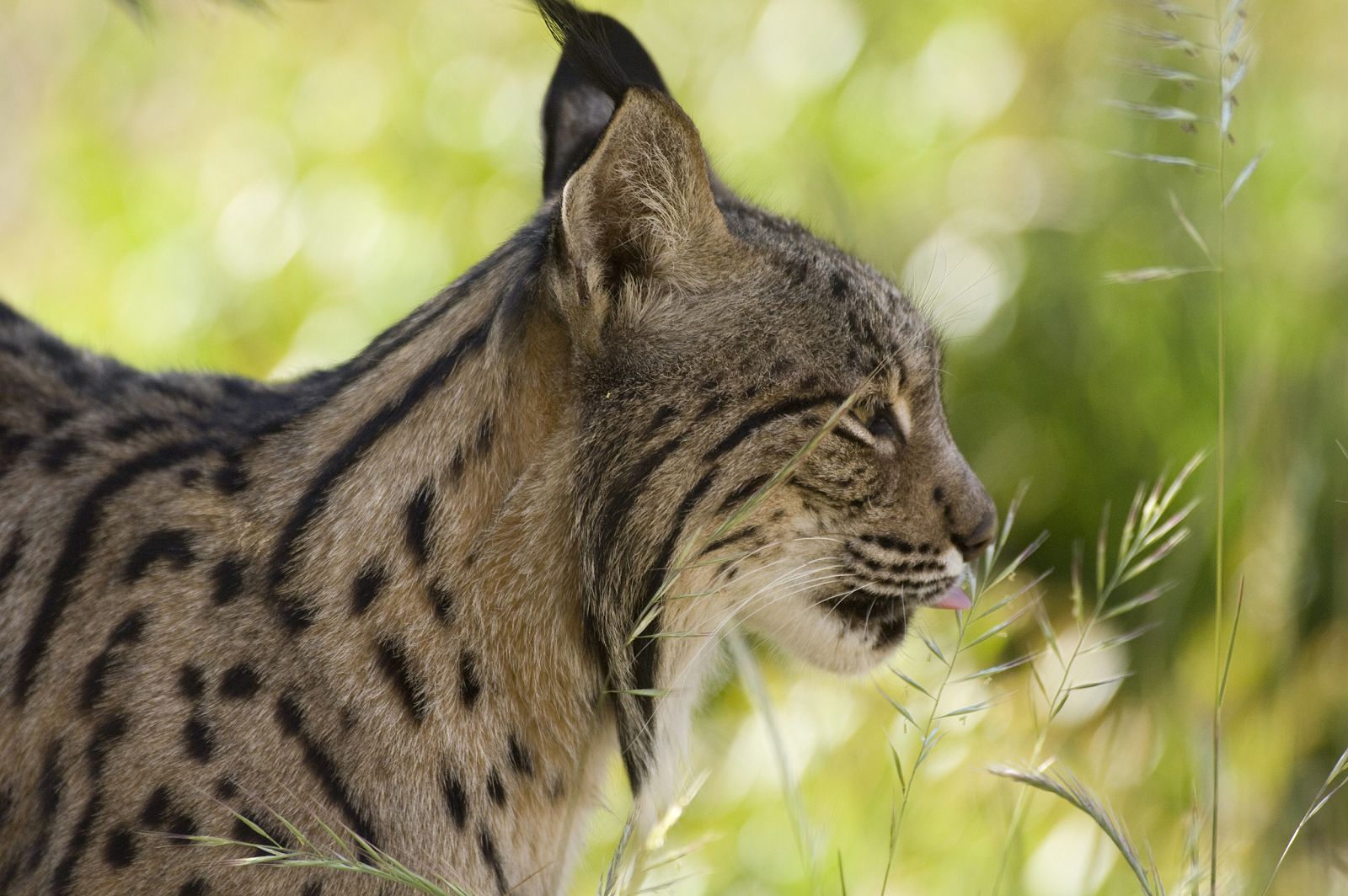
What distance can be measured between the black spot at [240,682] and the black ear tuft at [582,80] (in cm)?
105

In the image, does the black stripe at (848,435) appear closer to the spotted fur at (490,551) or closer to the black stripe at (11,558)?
the spotted fur at (490,551)

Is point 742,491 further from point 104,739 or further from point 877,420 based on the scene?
point 104,739

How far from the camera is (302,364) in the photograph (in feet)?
21.3

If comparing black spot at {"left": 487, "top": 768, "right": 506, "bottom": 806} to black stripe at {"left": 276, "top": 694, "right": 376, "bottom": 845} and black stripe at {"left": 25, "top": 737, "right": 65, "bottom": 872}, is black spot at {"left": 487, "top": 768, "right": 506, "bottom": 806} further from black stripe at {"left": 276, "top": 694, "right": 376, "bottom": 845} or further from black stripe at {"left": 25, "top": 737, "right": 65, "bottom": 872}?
black stripe at {"left": 25, "top": 737, "right": 65, "bottom": 872}

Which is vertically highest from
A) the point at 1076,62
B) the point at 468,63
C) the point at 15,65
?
the point at 15,65

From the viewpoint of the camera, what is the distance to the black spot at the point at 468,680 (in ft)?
8.85

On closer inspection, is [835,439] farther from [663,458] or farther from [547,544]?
[547,544]

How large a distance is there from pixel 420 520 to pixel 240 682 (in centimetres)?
43

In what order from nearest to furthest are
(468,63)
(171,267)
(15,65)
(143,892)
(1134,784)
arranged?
(143,892) < (1134,784) < (171,267) < (468,63) < (15,65)

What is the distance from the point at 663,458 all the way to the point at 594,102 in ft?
3.72

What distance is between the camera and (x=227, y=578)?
276cm

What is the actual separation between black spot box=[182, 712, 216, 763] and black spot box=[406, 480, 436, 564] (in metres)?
0.47

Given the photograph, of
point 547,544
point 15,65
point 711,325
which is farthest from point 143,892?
point 15,65

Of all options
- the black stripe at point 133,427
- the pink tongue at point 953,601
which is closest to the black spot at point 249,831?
the black stripe at point 133,427
